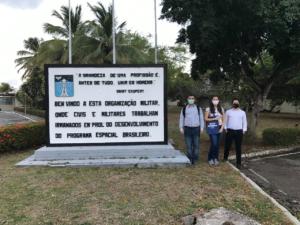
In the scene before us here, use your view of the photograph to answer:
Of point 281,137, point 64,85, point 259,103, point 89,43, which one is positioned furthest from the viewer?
point 89,43

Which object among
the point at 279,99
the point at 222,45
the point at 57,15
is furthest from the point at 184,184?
the point at 279,99

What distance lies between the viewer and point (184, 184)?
7531mm

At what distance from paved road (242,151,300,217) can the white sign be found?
250 cm

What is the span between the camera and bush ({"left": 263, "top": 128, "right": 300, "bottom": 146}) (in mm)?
13336

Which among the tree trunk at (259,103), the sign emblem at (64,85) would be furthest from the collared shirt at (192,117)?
the tree trunk at (259,103)

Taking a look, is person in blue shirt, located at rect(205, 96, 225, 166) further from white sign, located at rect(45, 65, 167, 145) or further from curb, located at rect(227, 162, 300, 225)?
white sign, located at rect(45, 65, 167, 145)

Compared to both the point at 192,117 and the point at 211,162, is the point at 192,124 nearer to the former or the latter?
the point at 192,117

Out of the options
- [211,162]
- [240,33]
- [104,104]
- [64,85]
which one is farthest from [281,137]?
[64,85]

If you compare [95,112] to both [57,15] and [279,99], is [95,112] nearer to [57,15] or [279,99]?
[57,15]

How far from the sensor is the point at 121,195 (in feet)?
22.2

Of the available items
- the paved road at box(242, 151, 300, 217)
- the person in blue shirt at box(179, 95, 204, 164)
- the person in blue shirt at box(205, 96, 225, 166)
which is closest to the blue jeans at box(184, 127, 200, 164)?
the person in blue shirt at box(179, 95, 204, 164)

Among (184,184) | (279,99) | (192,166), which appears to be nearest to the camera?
(184,184)

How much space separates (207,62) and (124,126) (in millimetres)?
5236

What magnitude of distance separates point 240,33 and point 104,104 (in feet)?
17.2
